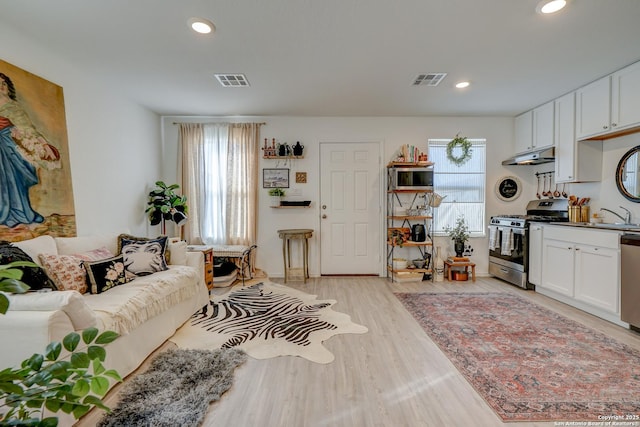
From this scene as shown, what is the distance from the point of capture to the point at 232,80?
Result: 3.24m

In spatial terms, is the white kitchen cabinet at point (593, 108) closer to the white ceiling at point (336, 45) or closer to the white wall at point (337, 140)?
the white ceiling at point (336, 45)

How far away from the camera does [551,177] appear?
421 centimetres

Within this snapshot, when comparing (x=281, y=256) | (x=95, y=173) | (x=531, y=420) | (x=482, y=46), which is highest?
(x=482, y=46)

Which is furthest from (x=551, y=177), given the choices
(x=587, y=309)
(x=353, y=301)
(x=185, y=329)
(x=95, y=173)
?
(x=95, y=173)

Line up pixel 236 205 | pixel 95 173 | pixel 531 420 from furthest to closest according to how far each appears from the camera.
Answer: pixel 236 205, pixel 95 173, pixel 531 420

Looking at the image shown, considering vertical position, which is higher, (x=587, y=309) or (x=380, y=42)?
(x=380, y=42)

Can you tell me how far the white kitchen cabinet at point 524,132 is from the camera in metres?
4.25

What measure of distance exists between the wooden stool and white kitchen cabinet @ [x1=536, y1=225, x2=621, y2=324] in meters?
3.15

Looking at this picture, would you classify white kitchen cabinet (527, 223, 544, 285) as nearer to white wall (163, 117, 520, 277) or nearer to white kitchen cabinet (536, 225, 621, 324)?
white kitchen cabinet (536, 225, 621, 324)

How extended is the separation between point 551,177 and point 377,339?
3759 mm

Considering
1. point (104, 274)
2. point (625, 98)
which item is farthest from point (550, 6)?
point (104, 274)

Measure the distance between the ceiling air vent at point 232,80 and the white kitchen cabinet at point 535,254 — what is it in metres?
4.13

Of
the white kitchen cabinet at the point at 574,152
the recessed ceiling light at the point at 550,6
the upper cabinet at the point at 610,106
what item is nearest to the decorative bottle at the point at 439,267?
the white kitchen cabinet at the point at 574,152

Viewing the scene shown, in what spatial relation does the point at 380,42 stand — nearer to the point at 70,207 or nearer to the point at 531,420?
the point at 531,420
